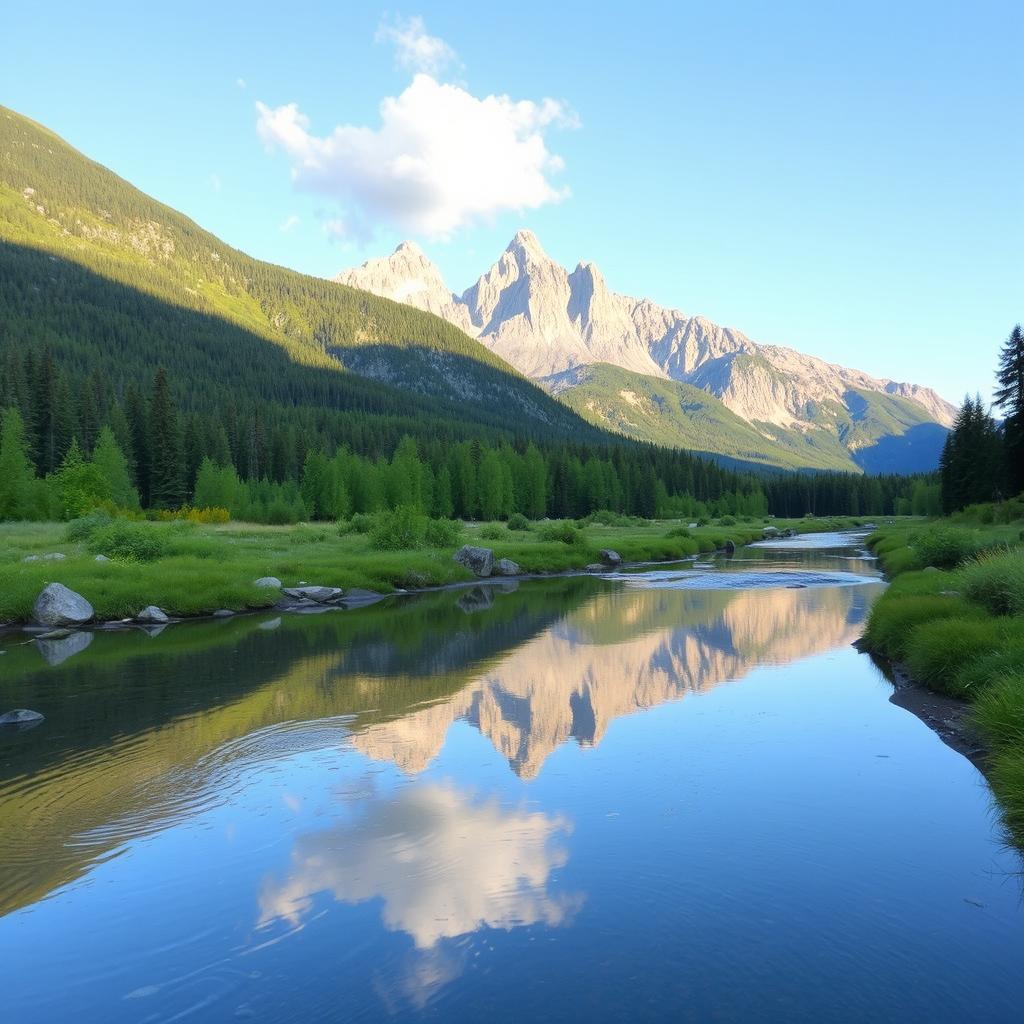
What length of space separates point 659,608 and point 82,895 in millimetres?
32192

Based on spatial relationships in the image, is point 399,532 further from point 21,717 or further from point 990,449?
point 990,449

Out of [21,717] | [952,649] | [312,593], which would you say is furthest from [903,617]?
[312,593]

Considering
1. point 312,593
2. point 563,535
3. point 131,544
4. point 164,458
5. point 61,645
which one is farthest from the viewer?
point 164,458

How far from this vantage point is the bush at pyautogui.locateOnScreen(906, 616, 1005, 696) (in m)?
19.1

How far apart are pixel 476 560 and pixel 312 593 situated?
699 inches

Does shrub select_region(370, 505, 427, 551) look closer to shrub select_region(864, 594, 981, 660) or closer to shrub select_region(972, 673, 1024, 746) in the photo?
shrub select_region(864, 594, 981, 660)

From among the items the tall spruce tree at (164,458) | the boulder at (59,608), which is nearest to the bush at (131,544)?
the boulder at (59,608)

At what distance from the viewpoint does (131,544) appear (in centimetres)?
4534

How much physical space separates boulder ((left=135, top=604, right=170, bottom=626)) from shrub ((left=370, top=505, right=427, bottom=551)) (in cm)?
2539

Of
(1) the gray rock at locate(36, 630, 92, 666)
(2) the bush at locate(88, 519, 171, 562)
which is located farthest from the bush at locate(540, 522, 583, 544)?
(1) the gray rock at locate(36, 630, 92, 666)

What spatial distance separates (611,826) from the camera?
12.3 meters

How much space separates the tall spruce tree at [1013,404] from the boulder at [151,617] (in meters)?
71.3

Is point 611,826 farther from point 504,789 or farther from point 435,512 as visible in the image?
point 435,512

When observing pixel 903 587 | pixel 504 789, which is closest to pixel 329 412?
pixel 903 587
